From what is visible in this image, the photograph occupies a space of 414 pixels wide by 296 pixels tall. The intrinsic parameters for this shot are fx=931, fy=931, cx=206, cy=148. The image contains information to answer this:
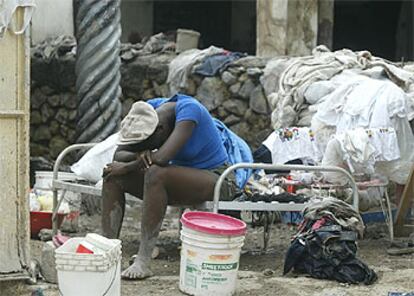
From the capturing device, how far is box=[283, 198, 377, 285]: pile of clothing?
17.0 feet

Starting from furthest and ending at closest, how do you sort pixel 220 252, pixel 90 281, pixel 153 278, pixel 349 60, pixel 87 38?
1. pixel 87 38
2. pixel 349 60
3. pixel 153 278
4. pixel 220 252
5. pixel 90 281

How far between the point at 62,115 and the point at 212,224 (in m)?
6.34

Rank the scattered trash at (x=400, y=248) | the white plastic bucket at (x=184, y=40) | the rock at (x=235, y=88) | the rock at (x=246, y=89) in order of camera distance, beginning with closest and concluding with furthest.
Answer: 1. the scattered trash at (x=400, y=248)
2. the rock at (x=246, y=89)
3. the rock at (x=235, y=88)
4. the white plastic bucket at (x=184, y=40)

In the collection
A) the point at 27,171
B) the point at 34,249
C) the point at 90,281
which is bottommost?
the point at 34,249

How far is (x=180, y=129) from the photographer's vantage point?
5.36 metres

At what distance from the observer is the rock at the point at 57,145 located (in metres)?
11.0

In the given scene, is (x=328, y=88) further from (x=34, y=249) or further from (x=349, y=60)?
(x=34, y=249)

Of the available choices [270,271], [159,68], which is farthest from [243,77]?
[270,271]

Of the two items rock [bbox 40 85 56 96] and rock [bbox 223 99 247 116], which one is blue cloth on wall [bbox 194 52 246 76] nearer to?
rock [bbox 223 99 247 116]

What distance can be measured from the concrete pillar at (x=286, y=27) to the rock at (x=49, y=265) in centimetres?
483

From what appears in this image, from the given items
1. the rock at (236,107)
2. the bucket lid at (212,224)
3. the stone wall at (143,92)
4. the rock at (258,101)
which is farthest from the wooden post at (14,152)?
the rock at (236,107)

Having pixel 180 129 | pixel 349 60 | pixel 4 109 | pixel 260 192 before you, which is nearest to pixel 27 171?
pixel 4 109

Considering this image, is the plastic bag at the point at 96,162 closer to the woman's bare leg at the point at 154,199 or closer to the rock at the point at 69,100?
the woman's bare leg at the point at 154,199

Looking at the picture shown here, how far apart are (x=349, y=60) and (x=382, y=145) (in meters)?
1.71
